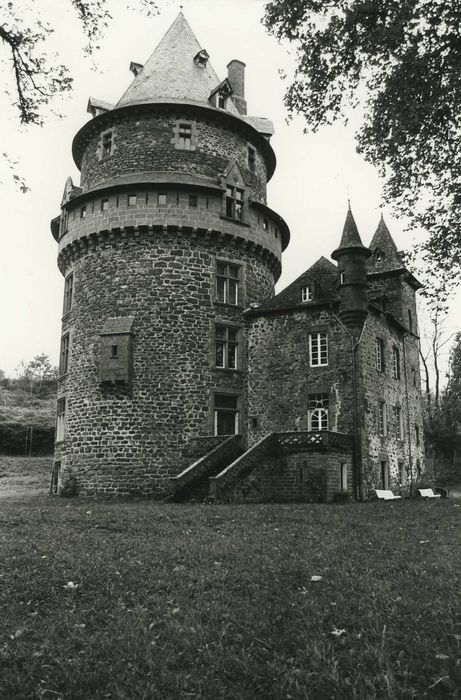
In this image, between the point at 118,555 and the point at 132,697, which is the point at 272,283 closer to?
the point at 118,555

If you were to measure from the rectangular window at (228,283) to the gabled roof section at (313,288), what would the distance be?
4.49 ft

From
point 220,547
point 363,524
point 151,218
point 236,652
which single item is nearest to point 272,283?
point 151,218

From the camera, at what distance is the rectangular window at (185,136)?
29.0m

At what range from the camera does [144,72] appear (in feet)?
106

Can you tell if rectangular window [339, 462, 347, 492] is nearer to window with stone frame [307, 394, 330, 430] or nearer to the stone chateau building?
the stone chateau building

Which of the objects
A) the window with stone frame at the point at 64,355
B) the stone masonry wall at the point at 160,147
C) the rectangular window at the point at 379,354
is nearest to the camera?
the rectangular window at the point at 379,354

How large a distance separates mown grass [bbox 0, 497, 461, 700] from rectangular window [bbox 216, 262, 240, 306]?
17.9 m

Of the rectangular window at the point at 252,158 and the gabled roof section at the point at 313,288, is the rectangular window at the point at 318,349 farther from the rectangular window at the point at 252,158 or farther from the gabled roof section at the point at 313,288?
the rectangular window at the point at 252,158

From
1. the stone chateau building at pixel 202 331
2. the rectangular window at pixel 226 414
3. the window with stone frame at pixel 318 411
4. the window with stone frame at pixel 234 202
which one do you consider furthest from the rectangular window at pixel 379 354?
the window with stone frame at pixel 234 202

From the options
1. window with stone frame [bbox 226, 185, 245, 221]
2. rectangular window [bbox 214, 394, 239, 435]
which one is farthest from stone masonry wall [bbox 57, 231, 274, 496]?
window with stone frame [bbox 226, 185, 245, 221]

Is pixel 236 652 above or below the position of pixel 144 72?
below

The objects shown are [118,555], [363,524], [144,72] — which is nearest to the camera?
[118,555]

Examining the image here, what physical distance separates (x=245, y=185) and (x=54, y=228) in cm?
1066

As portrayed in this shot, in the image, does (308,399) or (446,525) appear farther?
(308,399)
